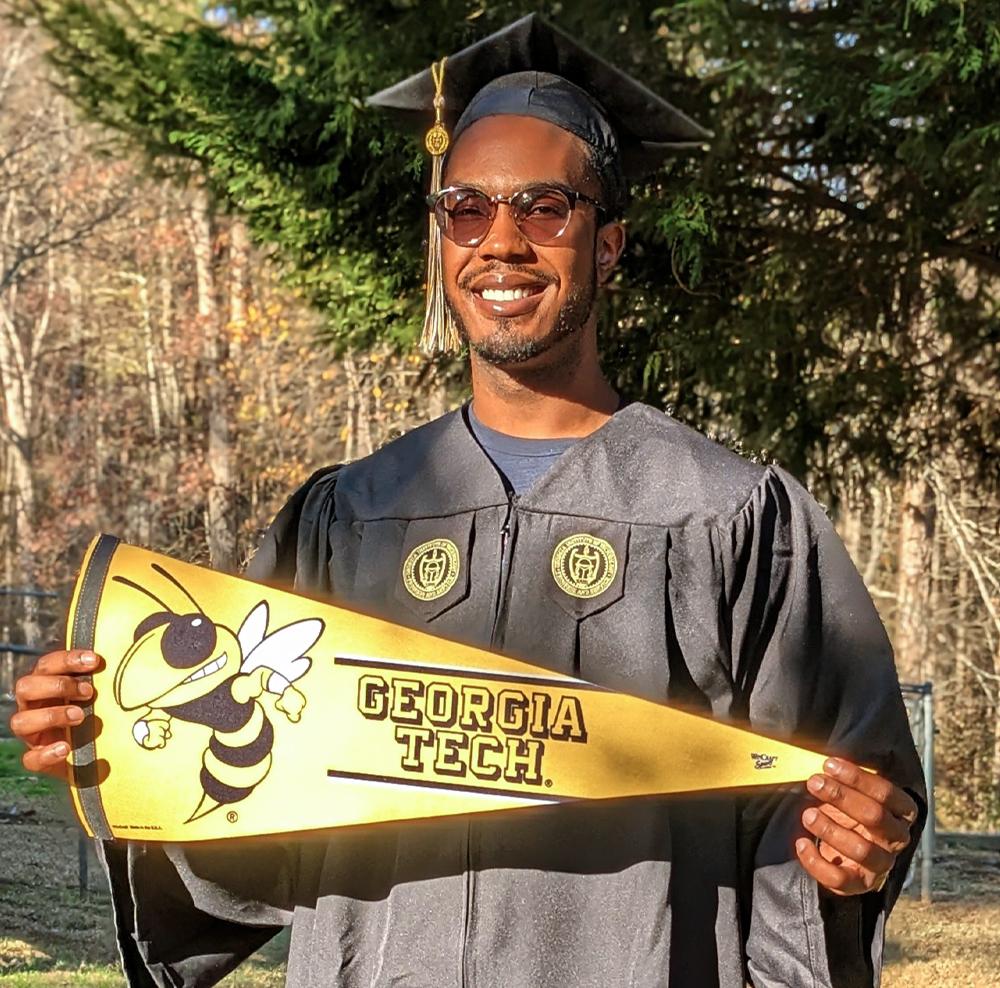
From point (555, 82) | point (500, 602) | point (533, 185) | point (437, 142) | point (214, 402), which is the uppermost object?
point (214, 402)

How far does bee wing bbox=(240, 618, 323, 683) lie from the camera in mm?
2072

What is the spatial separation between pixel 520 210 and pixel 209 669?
0.81 metres

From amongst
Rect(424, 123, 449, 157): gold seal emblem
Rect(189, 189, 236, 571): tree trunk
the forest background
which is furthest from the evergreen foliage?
Rect(189, 189, 236, 571): tree trunk

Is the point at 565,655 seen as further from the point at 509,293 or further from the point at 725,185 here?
the point at 725,185

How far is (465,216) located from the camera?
7.14 ft

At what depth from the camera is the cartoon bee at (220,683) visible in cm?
207

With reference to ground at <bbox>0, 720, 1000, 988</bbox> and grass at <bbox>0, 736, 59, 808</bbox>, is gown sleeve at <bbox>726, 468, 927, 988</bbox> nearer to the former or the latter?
ground at <bbox>0, 720, 1000, 988</bbox>

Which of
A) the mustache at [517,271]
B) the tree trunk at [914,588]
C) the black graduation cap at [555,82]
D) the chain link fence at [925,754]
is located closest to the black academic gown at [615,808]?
the mustache at [517,271]

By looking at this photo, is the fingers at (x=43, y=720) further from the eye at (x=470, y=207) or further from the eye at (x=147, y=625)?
the eye at (x=470, y=207)

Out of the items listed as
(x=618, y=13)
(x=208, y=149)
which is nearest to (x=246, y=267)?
(x=208, y=149)

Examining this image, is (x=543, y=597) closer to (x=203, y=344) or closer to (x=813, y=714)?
(x=813, y=714)

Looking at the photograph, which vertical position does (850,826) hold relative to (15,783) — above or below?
above

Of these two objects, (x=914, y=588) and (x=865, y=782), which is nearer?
(x=865, y=782)

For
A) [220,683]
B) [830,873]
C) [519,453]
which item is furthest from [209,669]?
[830,873]
